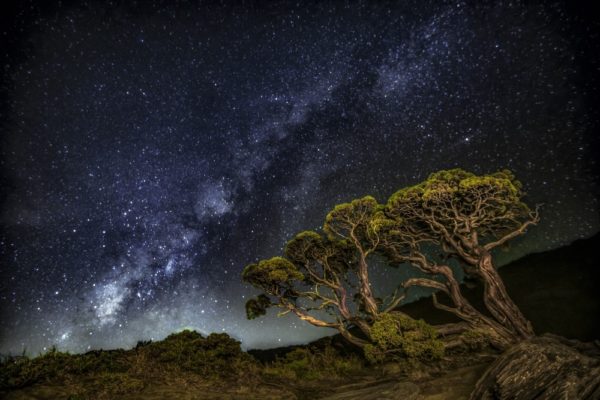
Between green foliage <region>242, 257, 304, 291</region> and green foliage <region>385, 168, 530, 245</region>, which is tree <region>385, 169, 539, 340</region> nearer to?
green foliage <region>385, 168, 530, 245</region>

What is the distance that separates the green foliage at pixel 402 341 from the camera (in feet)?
40.7

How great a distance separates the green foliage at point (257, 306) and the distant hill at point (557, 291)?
1485cm

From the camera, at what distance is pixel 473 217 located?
14945mm

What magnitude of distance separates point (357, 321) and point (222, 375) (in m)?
7.32

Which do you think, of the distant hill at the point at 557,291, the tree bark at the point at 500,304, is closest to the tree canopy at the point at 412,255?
the tree bark at the point at 500,304

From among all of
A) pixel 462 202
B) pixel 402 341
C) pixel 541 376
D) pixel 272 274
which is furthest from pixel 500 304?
pixel 272 274

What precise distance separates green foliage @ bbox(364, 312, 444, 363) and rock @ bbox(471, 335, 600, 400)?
352 centimetres

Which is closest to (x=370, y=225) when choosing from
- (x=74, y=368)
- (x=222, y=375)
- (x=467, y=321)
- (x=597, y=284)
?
(x=467, y=321)

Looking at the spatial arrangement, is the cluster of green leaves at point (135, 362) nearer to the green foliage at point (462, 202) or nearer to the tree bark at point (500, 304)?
the green foliage at point (462, 202)

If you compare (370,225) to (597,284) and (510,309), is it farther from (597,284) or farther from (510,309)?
(597,284)

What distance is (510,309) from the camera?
13.9 m

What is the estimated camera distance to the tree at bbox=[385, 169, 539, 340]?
546 inches

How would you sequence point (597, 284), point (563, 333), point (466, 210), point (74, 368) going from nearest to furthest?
point (74, 368) < point (466, 210) < point (563, 333) < point (597, 284)

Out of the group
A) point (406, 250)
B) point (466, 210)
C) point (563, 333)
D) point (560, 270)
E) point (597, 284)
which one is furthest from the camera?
point (560, 270)
